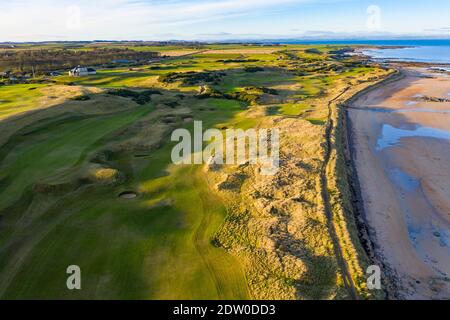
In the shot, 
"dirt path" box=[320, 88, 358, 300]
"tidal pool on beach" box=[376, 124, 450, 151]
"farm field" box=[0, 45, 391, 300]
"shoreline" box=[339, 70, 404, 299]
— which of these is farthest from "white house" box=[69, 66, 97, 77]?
"tidal pool on beach" box=[376, 124, 450, 151]

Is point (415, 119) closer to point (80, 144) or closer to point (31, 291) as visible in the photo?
point (80, 144)

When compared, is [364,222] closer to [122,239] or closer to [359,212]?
[359,212]

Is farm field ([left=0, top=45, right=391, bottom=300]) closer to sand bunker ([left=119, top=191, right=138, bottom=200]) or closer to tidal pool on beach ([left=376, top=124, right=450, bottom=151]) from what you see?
sand bunker ([left=119, top=191, right=138, bottom=200])

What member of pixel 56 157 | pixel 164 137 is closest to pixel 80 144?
pixel 56 157

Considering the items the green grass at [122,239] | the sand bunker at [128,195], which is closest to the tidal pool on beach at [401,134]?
the green grass at [122,239]

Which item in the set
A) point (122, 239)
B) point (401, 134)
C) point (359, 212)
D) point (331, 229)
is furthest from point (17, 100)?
point (401, 134)

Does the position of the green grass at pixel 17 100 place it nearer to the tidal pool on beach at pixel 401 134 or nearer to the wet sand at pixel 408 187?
the wet sand at pixel 408 187
